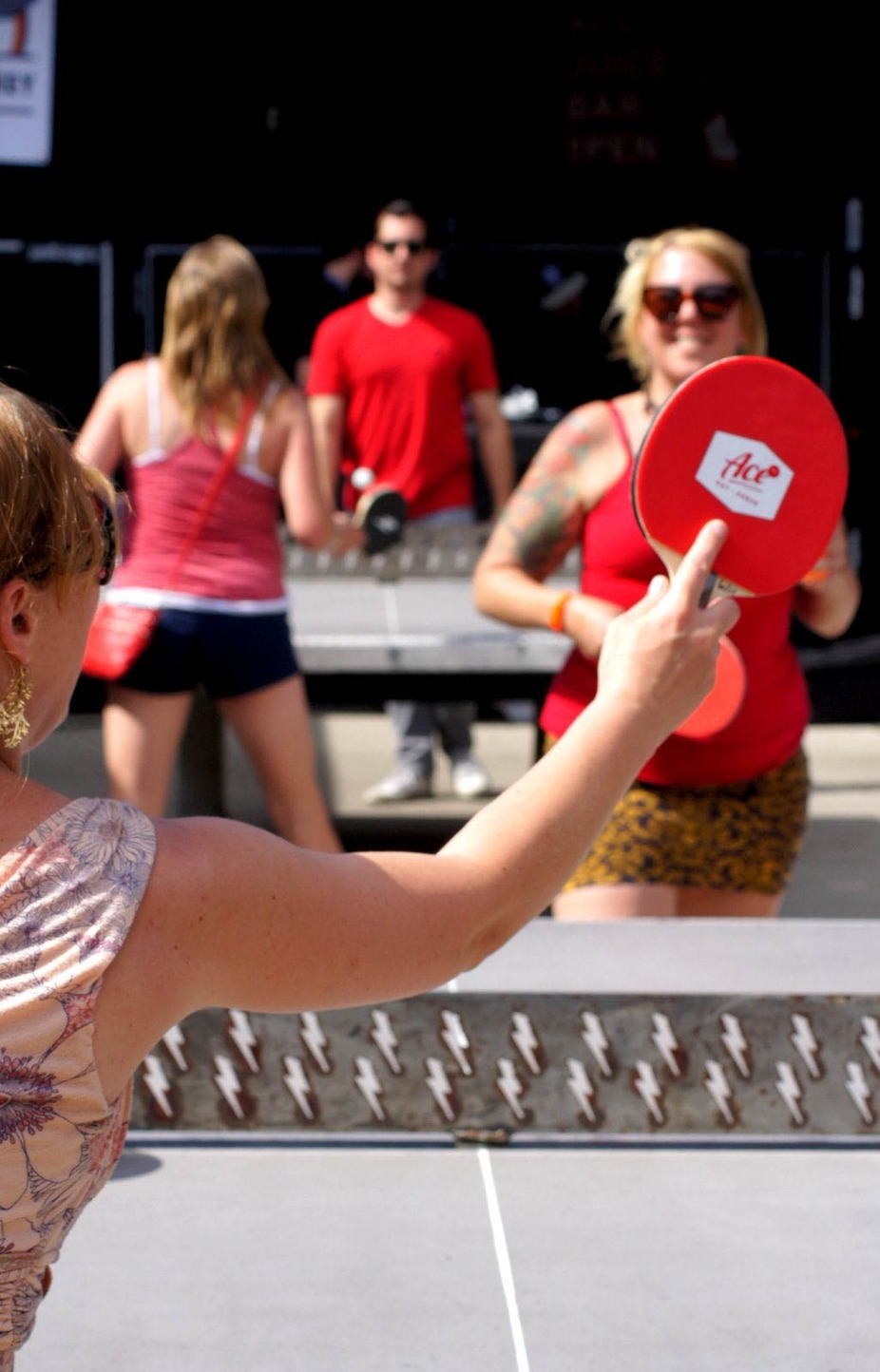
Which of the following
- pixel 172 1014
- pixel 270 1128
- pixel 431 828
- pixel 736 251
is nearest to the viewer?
pixel 172 1014

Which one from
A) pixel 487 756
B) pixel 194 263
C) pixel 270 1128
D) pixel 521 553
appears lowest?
pixel 487 756

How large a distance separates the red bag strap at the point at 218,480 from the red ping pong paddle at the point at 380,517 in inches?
38.0

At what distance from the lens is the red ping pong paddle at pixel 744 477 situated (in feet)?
4.46

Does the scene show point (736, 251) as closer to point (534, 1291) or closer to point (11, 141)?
point (534, 1291)

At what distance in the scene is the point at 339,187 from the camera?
35.8ft

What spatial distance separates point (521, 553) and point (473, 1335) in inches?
68.2

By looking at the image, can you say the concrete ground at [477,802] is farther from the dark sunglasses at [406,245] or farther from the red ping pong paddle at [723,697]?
the red ping pong paddle at [723,697]

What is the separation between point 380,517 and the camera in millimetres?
5273

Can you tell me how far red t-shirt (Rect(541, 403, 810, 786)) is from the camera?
9.11 feet

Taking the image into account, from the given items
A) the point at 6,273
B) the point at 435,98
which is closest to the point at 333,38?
the point at 435,98

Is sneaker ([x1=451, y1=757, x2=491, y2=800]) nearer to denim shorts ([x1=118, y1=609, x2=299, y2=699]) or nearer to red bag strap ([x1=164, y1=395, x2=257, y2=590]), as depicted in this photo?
denim shorts ([x1=118, y1=609, x2=299, y2=699])

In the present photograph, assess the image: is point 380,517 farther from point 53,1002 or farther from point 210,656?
point 53,1002

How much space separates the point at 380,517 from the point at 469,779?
168cm

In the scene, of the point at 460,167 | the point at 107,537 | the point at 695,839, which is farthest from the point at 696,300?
the point at 460,167
